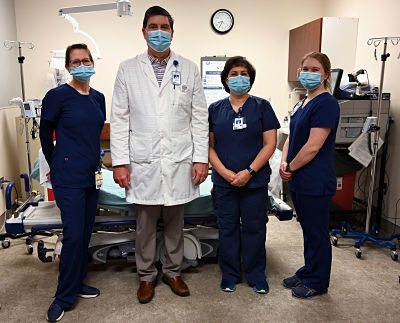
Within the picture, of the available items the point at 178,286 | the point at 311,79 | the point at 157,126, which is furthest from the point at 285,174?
the point at 178,286

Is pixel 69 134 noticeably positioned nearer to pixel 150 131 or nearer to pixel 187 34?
pixel 150 131

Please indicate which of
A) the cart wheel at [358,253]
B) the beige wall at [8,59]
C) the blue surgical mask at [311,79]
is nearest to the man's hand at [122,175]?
the blue surgical mask at [311,79]

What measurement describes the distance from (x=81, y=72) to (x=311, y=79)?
4.04 ft

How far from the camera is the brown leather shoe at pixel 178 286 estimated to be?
218 centimetres

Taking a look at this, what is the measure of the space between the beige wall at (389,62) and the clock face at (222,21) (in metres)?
1.49

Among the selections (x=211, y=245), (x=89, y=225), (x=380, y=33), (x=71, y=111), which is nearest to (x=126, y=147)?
(x=71, y=111)

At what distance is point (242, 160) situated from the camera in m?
2.12

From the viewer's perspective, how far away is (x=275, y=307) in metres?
2.08

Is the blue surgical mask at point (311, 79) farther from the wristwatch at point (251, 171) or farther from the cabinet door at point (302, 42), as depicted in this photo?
the cabinet door at point (302, 42)

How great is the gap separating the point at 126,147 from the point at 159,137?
0.18 m

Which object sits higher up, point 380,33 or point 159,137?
point 380,33

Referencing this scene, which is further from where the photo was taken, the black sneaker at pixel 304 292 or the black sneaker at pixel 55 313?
the black sneaker at pixel 304 292

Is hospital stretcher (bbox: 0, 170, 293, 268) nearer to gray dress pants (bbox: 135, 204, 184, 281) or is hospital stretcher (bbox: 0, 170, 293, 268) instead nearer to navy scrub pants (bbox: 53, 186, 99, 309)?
gray dress pants (bbox: 135, 204, 184, 281)

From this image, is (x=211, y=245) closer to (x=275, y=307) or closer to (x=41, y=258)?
(x=275, y=307)
